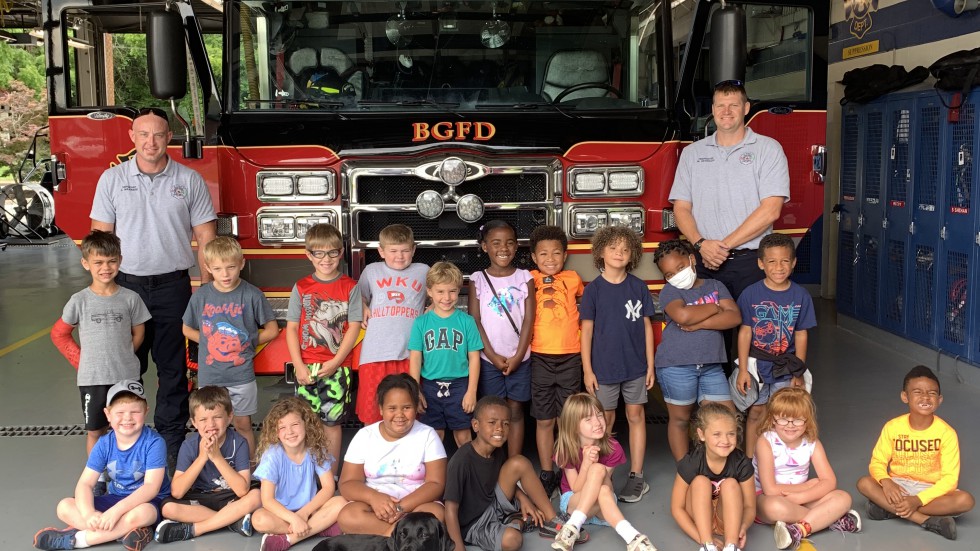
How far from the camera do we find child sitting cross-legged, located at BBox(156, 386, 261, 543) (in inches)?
185

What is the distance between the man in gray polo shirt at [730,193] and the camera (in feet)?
17.9

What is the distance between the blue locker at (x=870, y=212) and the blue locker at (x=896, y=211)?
0.37 ft

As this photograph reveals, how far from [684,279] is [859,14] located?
6.35 m

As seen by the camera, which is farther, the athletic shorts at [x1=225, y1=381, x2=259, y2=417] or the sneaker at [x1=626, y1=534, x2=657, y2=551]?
the athletic shorts at [x1=225, y1=381, x2=259, y2=417]

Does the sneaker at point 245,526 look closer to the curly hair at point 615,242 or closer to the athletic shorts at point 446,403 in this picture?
the athletic shorts at point 446,403

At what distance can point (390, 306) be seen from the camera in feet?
17.1

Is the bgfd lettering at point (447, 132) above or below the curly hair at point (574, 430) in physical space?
above

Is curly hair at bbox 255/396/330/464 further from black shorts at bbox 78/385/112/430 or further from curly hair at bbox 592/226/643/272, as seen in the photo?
curly hair at bbox 592/226/643/272

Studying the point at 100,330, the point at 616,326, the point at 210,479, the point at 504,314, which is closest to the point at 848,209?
the point at 616,326

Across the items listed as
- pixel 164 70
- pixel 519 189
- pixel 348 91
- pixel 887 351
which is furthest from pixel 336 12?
pixel 887 351

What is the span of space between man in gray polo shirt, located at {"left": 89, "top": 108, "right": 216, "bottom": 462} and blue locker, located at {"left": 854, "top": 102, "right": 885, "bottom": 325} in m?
6.37

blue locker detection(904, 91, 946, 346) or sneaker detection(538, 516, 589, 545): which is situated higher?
blue locker detection(904, 91, 946, 346)

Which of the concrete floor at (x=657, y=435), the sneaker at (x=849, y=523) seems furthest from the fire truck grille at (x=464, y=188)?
the sneaker at (x=849, y=523)

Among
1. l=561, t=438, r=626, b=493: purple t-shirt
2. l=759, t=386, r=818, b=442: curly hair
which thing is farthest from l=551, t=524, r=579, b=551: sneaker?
l=759, t=386, r=818, b=442: curly hair
